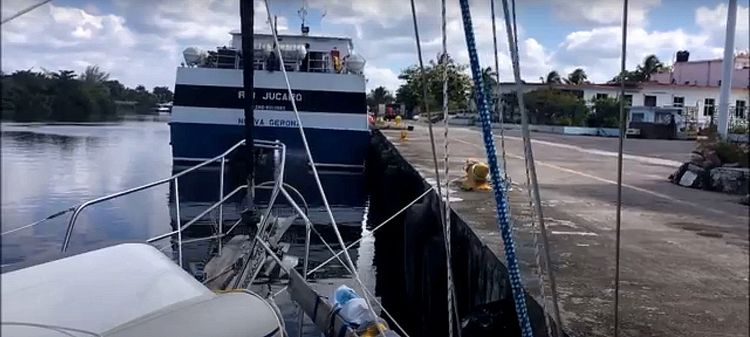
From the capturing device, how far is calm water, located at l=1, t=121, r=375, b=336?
1.46 m

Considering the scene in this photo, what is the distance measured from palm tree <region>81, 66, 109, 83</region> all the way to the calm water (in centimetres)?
16

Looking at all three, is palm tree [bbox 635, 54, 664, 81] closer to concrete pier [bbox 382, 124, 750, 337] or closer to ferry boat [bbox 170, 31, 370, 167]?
concrete pier [bbox 382, 124, 750, 337]

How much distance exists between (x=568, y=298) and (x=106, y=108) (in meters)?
3.11

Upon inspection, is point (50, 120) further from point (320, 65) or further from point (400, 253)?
point (320, 65)

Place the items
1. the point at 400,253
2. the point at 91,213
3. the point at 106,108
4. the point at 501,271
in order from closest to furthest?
1. the point at 106,108
2. the point at 501,271
3. the point at 91,213
4. the point at 400,253

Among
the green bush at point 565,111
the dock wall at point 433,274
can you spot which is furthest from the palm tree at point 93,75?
the green bush at point 565,111

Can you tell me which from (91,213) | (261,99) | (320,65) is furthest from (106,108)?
(320,65)

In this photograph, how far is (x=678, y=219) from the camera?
7.57 metres

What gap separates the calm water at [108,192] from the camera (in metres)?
1.46

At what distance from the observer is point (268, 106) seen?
20422 millimetres

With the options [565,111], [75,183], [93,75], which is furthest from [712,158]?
[565,111]

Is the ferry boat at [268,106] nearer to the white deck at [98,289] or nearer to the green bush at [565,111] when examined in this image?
the green bush at [565,111]

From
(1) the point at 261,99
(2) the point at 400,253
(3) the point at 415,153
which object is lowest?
(2) the point at 400,253

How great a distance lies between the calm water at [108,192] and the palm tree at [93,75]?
0.54 ft
